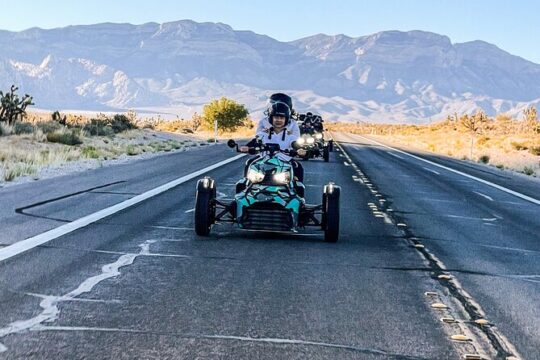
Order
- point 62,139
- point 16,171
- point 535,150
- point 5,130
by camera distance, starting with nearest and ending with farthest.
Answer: point 16,171, point 62,139, point 5,130, point 535,150

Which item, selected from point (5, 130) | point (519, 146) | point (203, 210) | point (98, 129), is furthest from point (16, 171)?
point (519, 146)

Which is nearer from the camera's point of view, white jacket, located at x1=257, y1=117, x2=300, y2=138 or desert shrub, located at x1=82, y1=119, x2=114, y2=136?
white jacket, located at x1=257, y1=117, x2=300, y2=138

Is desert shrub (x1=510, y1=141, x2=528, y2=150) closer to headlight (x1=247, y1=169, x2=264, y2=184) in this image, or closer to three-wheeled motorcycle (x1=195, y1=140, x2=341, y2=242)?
three-wheeled motorcycle (x1=195, y1=140, x2=341, y2=242)

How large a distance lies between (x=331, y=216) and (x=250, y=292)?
3.39m

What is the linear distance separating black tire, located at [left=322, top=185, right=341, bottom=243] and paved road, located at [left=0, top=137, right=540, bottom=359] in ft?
0.53

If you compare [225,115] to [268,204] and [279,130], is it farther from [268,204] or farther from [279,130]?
[268,204]

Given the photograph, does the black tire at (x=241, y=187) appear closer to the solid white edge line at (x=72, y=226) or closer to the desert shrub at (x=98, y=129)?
the solid white edge line at (x=72, y=226)

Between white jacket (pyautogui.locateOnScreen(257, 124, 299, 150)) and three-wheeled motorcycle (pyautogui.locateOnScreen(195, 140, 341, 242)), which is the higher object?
white jacket (pyautogui.locateOnScreen(257, 124, 299, 150))

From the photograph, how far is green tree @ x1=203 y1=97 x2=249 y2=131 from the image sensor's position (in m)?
86.0

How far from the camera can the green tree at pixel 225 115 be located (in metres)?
86.0

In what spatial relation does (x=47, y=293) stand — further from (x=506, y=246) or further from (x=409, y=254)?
(x=506, y=246)

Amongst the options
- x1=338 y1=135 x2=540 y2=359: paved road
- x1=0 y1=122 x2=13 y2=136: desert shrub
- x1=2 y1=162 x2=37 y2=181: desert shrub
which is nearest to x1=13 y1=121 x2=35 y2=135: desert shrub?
x1=0 y1=122 x2=13 y2=136: desert shrub

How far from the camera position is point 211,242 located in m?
9.69

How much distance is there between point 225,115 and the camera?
283ft
